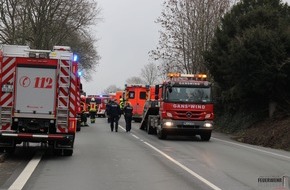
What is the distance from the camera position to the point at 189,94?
71.7ft

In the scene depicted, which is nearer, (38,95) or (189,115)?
(38,95)

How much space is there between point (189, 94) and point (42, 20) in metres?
26.5

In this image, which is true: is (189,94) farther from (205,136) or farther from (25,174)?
(25,174)

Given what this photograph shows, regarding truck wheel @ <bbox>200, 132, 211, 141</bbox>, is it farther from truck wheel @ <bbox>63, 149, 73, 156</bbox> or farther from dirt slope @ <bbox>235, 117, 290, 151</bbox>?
truck wheel @ <bbox>63, 149, 73, 156</bbox>

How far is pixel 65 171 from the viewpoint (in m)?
11.3

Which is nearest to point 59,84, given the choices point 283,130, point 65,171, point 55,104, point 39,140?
point 55,104

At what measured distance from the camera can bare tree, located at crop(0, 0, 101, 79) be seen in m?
44.7

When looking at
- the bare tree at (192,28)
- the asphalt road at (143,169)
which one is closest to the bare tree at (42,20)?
the bare tree at (192,28)

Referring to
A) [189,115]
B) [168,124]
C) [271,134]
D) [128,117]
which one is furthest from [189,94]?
[128,117]

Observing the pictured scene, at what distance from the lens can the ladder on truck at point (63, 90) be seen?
1362 centimetres

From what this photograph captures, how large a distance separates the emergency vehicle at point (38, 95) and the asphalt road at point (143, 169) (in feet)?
2.56

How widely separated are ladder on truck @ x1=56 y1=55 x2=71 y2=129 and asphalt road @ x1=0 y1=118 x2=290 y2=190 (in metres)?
1.17

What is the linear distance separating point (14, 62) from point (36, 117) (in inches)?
65.3

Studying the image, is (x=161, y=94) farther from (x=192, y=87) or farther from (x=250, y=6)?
(x=250, y=6)
